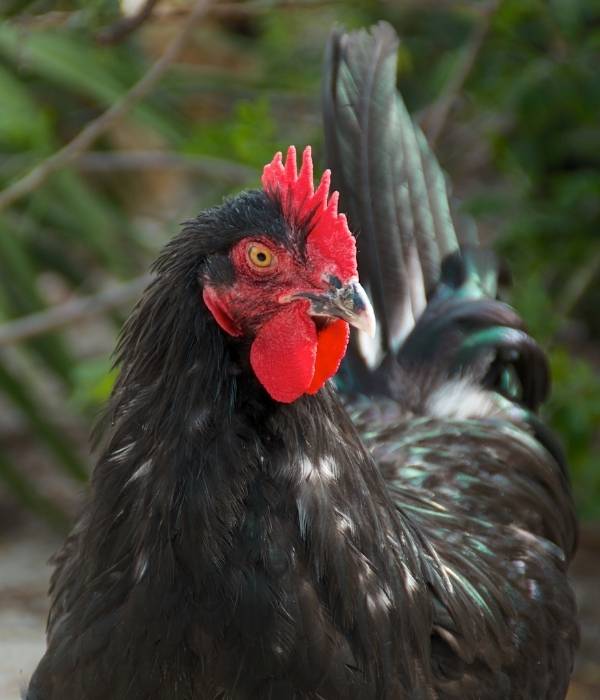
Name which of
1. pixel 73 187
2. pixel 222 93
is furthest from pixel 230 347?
pixel 222 93

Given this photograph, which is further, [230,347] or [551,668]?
[551,668]

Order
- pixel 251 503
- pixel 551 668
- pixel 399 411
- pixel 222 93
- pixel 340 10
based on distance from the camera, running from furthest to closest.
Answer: pixel 222 93
pixel 340 10
pixel 399 411
pixel 551 668
pixel 251 503

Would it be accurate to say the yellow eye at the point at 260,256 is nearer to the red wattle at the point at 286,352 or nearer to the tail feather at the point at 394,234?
the red wattle at the point at 286,352

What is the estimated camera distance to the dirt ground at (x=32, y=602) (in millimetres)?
5375

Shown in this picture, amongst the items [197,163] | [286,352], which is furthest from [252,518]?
[197,163]

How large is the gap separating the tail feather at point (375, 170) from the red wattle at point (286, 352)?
4.49 ft

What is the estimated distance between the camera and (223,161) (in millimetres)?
5613

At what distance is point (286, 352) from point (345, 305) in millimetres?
154

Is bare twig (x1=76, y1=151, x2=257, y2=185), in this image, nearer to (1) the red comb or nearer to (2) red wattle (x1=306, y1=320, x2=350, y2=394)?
(1) the red comb

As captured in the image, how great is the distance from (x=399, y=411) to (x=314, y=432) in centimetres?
125

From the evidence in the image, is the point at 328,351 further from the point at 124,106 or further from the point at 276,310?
the point at 124,106

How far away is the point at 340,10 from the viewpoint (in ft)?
21.6

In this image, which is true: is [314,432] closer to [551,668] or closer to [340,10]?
[551,668]

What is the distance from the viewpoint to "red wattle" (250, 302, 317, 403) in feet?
8.54
